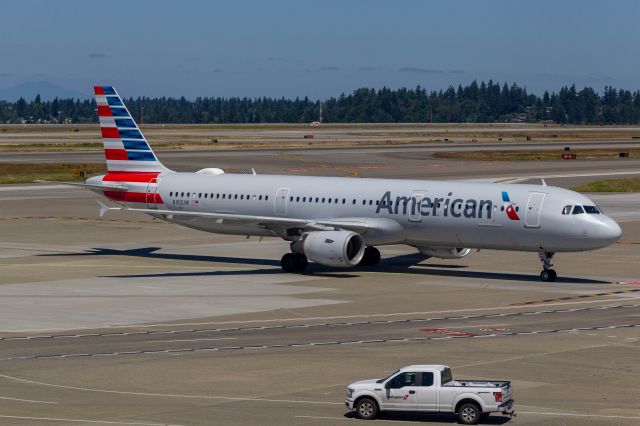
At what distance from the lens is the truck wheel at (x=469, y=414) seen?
30953mm

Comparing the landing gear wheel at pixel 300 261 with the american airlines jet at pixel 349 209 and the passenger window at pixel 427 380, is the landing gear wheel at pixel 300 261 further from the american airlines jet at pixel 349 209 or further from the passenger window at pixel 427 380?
the passenger window at pixel 427 380

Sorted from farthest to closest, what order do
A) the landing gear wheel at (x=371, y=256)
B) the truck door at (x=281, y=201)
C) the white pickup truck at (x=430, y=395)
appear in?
the landing gear wheel at (x=371, y=256) < the truck door at (x=281, y=201) < the white pickup truck at (x=430, y=395)

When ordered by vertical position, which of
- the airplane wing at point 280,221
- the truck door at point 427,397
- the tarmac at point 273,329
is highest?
the airplane wing at point 280,221

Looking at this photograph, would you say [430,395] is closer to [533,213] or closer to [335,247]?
[533,213]

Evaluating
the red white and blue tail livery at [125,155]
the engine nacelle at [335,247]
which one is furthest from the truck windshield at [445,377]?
the red white and blue tail livery at [125,155]

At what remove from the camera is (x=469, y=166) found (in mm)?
157125

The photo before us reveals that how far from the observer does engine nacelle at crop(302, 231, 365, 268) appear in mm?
62688

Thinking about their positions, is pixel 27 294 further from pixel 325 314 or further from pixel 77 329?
pixel 325 314

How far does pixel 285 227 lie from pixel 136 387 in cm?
3093

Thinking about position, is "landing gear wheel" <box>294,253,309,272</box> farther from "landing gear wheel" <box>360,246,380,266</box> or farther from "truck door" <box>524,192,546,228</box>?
"truck door" <box>524,192,546,228</box>

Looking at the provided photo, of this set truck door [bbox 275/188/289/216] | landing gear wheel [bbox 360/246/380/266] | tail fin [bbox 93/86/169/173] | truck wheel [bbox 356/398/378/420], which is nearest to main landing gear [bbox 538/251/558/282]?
landing gear wheel [bbox 360/246/380/266]

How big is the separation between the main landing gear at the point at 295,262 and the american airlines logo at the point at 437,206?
4.79 m

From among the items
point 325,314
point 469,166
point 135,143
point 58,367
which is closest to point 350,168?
point 469,166

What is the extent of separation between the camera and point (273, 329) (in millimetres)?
48438
